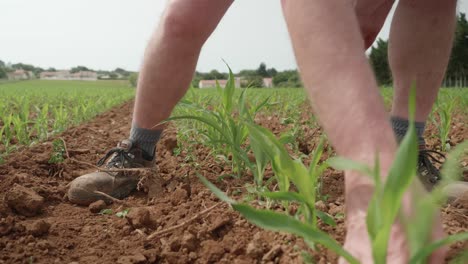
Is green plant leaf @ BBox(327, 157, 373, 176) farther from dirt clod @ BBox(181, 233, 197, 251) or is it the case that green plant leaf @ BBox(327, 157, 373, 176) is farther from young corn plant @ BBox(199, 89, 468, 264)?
dirt clod @ BBox(181, 233, 197, 251)

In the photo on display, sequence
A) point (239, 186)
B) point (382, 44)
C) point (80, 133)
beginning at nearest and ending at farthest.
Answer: point (239, 186), point (80, 133), point (382, 44)

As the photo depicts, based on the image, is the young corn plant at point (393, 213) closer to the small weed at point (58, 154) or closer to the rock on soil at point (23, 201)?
the rock on soil at point (23, 201)

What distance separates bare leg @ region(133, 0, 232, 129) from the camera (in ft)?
5.24

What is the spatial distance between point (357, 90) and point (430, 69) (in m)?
1.27

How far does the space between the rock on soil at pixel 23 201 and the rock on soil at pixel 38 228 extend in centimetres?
23

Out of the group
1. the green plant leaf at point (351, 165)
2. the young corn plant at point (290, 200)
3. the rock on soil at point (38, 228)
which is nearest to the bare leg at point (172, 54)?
the rock on soil at point (38, 228)

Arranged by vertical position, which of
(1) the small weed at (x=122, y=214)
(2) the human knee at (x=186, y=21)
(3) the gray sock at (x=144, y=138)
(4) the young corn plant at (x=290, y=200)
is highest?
(2) the human knee at (x=186, y=21)

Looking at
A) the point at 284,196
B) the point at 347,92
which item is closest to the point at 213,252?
the point at 284,196

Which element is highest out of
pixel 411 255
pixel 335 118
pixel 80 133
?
pixel 335 118

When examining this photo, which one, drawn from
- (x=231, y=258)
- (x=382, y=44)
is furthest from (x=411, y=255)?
(x=382, y=44)

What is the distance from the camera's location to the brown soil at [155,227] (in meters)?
1.08

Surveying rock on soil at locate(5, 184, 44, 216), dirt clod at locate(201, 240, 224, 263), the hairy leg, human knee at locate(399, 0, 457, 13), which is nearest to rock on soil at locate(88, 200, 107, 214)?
rock on soil at locate(5, 184, 44, 216)

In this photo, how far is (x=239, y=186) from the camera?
64.3 inches

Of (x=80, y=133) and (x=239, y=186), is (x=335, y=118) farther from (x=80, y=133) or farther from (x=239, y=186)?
(x=80, y=133)
